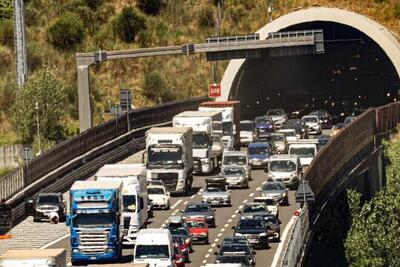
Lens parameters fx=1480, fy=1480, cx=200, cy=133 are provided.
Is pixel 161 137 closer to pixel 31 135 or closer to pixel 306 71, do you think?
pixel 31 135

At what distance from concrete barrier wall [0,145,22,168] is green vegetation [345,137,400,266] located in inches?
1024

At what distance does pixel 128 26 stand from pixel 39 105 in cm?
3441

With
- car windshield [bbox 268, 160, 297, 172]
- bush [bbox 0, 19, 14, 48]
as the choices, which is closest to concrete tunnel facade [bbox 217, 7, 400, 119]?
bush [bbox 0, 19, 14, 48]

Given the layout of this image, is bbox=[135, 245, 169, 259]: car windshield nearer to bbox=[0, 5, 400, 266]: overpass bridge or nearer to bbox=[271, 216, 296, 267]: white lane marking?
bbox=[0, 5, 400, 266]: overpass bridge

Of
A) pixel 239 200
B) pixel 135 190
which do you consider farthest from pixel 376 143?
pixel 135 190

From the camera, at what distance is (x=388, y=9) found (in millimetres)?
136500

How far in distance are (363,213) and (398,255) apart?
416 centimetres

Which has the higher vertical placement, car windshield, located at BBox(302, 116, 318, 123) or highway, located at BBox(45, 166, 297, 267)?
car windshield, located at BBox(302, 116, 318, 123)

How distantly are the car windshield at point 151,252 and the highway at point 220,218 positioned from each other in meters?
4.51

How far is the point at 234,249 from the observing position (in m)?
60.3

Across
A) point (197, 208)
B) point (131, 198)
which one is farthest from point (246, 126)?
point (131, 198)

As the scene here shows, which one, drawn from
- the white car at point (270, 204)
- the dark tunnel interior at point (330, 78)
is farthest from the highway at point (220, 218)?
the dark tunnel interior at point (330, 78)

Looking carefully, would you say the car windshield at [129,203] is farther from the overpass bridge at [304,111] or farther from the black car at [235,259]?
the black car at [235,259]

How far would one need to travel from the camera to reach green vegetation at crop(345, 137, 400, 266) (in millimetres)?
84062
